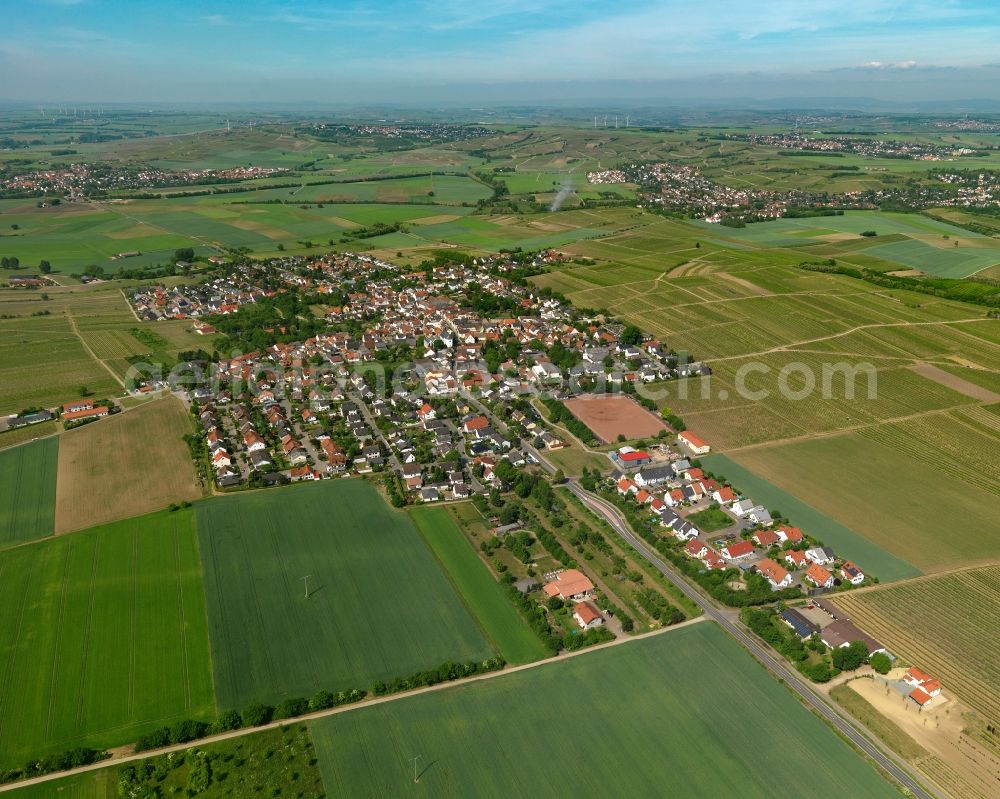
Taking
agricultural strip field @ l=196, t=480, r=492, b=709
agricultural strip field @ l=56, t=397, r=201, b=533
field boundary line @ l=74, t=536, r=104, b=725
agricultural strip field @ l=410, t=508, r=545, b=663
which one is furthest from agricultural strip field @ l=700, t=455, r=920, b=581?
field boundary line @ l=74, t=536, r=104, b=725

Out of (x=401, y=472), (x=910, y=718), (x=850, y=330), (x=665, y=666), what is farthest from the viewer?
(x=850, y=330)

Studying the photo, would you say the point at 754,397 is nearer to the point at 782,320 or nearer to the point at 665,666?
the point at 782,320

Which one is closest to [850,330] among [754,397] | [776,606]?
[754,397]

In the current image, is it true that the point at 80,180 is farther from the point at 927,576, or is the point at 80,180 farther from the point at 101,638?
the point at 927,576

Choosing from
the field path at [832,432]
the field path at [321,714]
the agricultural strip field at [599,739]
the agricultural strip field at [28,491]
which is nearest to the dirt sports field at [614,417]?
the field path at [832,432]

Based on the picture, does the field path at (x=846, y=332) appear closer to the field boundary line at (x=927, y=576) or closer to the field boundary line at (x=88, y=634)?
the field boundary line at (x=927, y=576)

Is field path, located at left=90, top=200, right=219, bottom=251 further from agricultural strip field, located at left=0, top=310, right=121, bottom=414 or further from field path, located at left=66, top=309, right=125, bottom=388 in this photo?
agricultural strip field, located at left=0, top=310, right=121, bottom=414

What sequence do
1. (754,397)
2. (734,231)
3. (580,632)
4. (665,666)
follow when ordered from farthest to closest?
(734,231) → (754,397) → (580,632) → (665,666)
